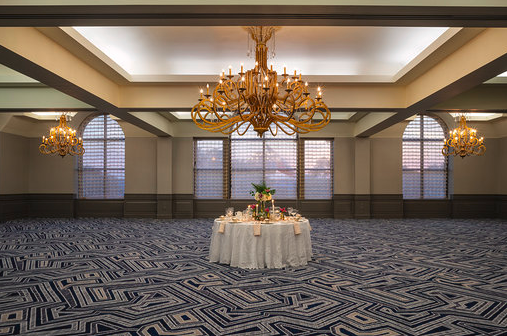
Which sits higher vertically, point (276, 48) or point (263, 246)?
point (276, 48)

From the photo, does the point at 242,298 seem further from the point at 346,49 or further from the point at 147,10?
the point at 346,49

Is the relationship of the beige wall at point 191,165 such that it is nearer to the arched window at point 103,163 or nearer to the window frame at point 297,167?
the window frame at point 297,167

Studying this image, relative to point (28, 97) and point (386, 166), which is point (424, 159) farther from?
point (28, 97)

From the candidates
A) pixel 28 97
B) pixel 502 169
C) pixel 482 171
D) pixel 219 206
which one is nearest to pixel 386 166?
pixel 482 171

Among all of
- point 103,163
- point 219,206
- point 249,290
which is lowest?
point 249,290

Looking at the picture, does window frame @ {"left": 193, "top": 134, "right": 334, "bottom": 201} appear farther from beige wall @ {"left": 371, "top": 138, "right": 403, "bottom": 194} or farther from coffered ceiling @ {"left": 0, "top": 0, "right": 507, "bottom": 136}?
coffered ceiling @ {"left": 0, "top": 0, "right": 507, "bottom": 136}

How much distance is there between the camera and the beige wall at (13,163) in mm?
12039

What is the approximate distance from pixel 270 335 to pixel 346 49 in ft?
17.0

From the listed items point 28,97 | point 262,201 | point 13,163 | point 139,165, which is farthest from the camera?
point 139,165

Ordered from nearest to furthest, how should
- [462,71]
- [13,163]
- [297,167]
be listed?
[462,71] < [13,163] < [297,167]

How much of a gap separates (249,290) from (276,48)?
425cm

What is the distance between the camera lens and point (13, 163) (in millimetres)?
12578

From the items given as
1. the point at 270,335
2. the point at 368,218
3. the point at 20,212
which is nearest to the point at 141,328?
the point at 270,335

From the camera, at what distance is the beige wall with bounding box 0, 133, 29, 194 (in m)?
12.0
